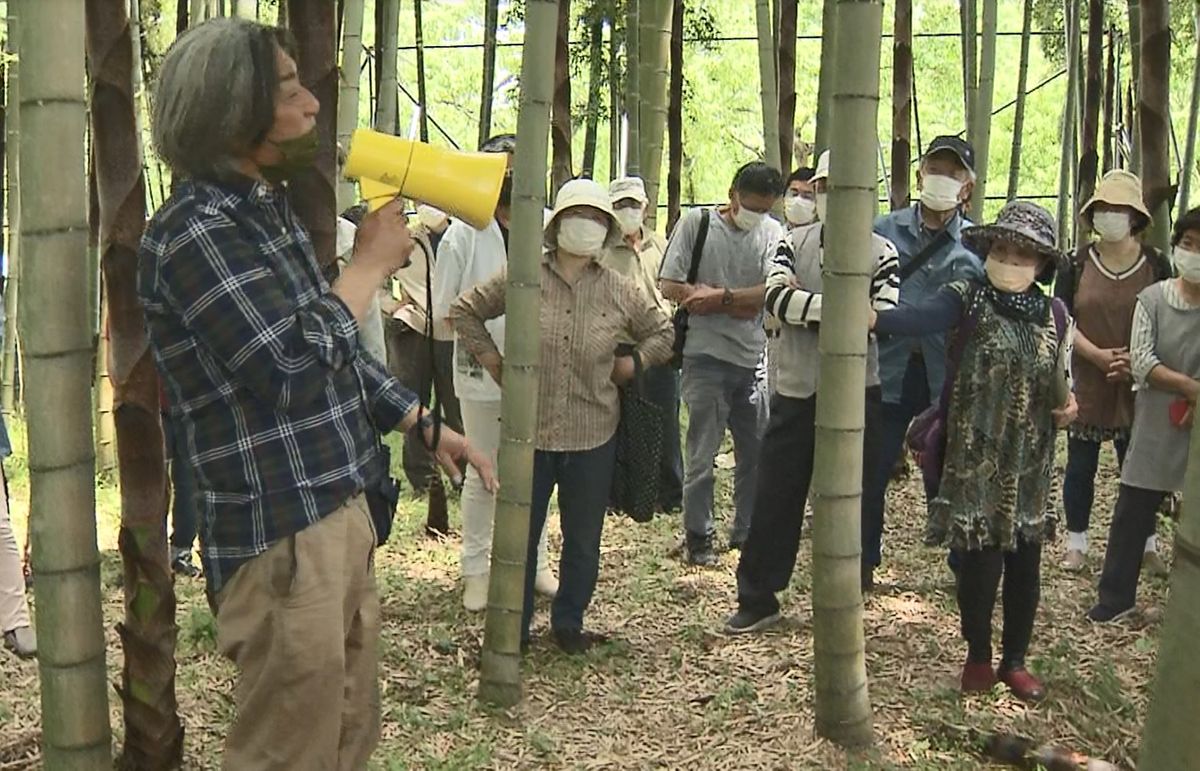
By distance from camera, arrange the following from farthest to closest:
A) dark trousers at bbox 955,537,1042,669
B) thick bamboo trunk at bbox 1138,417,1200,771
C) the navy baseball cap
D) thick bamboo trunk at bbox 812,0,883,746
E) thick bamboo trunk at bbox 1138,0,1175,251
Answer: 1. thick bamboo trunk at bbox 1138,0,1175,251
2. the navy baseball cap
3. dark trousers at bbox 955,537,1042,669
4. thick bamboo trunk at bbox 812,0,883,746
5. thick bamboo trunk at bbox 1138,417,1200,771

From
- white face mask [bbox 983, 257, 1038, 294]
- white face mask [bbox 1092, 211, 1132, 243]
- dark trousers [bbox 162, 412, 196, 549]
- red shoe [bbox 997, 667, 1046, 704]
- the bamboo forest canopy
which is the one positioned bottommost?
red shoe [bbox 997, 667, 1046, 704]

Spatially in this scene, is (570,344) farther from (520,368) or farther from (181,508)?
(181,508)

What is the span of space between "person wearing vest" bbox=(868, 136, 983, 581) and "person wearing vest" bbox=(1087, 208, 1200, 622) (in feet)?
2.18

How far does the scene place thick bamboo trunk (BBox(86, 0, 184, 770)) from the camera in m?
2.66

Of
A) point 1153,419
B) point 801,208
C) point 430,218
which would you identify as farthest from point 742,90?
point 1153,419

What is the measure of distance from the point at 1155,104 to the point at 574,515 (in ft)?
9.60

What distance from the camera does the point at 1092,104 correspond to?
7.81 m

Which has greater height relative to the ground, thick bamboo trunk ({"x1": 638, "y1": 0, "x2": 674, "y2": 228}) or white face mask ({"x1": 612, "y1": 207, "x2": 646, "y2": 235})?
thick bamboo trunk ({"x1": 638, "y1": 0, "x2": 674, "y2": 228})

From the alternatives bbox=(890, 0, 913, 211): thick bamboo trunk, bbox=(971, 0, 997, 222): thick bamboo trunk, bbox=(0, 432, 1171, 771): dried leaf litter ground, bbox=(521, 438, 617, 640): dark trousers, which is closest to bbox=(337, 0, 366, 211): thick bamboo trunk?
bbox=(521, 438, 617, 640): dark trousers

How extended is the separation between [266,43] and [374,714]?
124 cm

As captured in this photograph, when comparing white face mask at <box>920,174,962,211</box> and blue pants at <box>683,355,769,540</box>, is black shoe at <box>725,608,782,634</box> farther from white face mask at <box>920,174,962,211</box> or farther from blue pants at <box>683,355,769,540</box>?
white face mask at <box>920,174,962,211</box>

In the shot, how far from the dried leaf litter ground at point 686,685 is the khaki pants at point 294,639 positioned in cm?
108

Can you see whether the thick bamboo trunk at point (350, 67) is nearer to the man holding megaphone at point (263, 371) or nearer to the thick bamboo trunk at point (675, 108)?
the man holding megaphone at point (263, 371)

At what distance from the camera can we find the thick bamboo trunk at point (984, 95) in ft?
19.5
